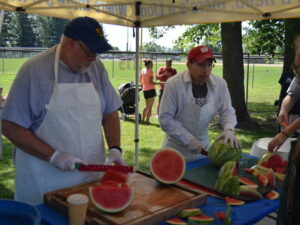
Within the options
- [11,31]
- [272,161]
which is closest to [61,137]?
[272,161]

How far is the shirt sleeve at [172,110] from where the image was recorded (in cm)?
332

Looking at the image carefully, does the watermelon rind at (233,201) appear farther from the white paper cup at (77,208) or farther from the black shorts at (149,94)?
the black shorts at (149,94)

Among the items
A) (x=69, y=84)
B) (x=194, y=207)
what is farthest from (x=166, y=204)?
(x=69, y=84)

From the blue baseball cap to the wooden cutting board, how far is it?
3.03 feet

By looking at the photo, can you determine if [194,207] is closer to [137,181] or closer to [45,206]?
[137,181]

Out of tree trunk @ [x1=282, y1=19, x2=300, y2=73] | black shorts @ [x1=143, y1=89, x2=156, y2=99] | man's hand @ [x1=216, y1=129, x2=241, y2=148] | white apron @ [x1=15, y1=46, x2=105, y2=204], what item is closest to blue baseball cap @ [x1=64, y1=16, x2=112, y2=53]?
white apron @ [x1=15, y1=46, x2=105, y2=204]

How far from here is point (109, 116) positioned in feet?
9.14

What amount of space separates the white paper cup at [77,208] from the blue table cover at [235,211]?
0.22m

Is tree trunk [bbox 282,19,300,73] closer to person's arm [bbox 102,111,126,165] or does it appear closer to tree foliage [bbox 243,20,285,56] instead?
tree foliage [bbox 243,20,285,56]

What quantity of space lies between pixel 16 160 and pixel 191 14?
294 centimetres

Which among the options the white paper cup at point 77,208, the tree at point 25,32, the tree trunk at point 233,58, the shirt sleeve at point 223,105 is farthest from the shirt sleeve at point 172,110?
the tree at point 25,32

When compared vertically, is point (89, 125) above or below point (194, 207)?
above

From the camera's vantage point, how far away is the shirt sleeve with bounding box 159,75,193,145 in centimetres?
332

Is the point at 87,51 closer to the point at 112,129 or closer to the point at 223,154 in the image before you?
the point at 112,129
